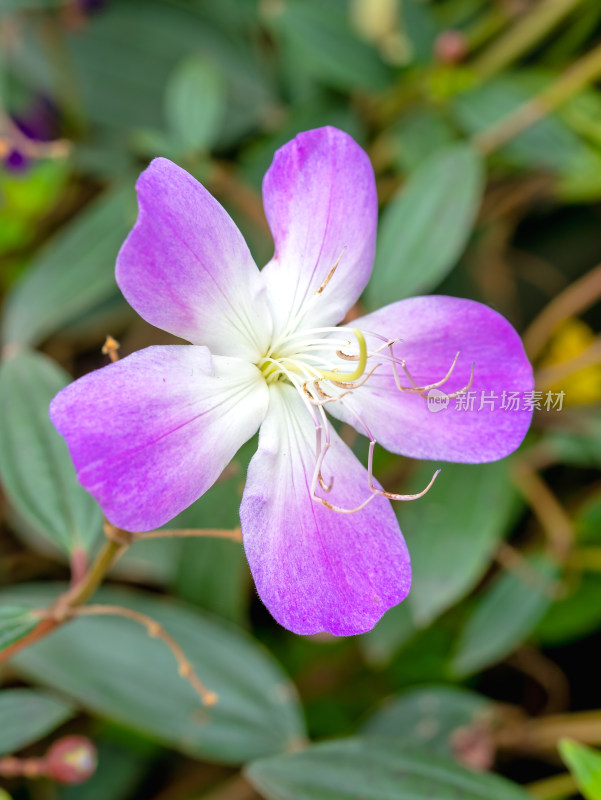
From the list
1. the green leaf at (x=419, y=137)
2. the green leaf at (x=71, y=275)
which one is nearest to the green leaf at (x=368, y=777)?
the green leaf at (x=71, y=275)

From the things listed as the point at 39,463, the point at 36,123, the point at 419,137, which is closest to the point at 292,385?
the point at 39,463

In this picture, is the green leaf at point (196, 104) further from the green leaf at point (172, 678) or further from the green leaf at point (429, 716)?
the green leaf at point (429, 716)

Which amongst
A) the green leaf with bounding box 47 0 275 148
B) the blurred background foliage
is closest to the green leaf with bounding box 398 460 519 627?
the blurred background foliage

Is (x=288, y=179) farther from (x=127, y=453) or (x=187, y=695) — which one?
(x=187, y=695)

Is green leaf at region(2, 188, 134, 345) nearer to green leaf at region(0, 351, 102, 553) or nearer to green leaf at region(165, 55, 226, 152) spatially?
green leaf at region(165, 55, 226, 152)

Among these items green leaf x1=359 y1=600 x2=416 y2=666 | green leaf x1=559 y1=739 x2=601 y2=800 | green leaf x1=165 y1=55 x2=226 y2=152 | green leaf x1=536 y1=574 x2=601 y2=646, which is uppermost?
green leaf x1=165 y1=55 x2=226 y2=152

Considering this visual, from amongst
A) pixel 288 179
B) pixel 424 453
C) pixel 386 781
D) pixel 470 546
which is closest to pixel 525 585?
pixel 470 546
